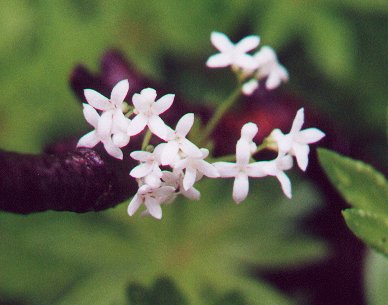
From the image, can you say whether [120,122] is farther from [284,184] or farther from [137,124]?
[284,184]

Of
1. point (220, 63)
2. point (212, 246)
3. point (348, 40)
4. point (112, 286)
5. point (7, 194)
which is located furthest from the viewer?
point (348, 40)

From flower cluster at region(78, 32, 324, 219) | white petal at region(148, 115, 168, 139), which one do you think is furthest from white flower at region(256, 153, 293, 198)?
white petal at region(148, 115, 168, 139)

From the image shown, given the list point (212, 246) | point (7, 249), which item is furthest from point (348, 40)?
point (7, 249)

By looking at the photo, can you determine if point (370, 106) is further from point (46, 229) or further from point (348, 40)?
point (46, 229)

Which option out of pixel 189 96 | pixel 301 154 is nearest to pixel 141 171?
pixel 301 154

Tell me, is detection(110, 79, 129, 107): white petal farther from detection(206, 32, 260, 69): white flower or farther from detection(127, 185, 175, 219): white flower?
detection(206, 32, 260, 69): white flower

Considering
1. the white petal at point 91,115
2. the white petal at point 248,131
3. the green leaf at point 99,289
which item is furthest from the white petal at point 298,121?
the green leaf at point 99,289
